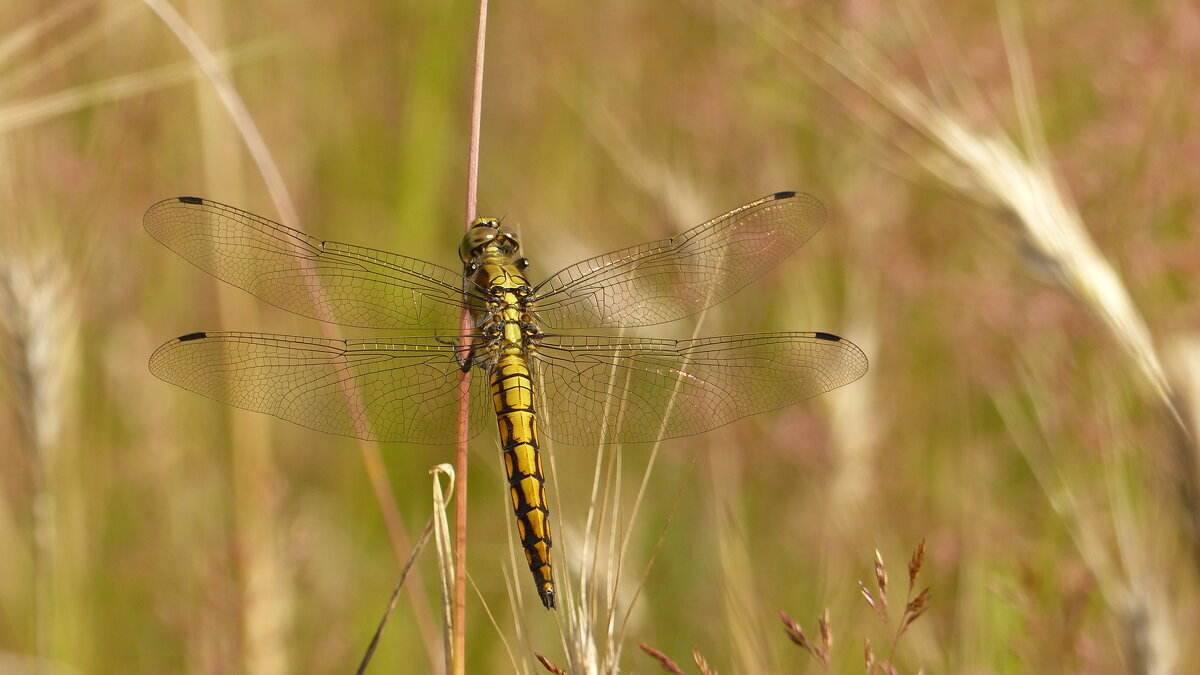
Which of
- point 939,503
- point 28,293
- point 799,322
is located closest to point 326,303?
point 28,293

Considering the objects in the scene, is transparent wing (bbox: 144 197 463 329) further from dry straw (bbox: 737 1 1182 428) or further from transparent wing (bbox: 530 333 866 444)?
dry straw (bbox: 737 1 1182 428)

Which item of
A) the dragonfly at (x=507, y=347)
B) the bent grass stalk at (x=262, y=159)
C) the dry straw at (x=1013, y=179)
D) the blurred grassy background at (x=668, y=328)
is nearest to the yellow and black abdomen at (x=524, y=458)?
the dragonfly at (x=507, y=347)

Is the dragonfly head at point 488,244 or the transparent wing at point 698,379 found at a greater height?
the dragonfly head at point 488,244

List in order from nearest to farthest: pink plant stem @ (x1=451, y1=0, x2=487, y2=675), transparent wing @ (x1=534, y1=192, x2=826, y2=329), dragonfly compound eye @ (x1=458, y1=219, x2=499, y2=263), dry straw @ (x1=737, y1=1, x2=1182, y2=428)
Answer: pink plant stem @ (x1=451, y1=0, x2=487, y2=675) < dry straw @ (x1=737, y1=1, x2=1182, y2=428) < dragonfly compound eye @ (x1=458, y1=219, x2=499, y2=263) < transparent wing @ (x1=534, y1=192, x2=826, y2=329)

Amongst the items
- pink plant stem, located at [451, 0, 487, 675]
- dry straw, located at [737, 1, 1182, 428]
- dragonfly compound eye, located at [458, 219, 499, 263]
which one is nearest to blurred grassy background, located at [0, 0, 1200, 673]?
dry straw, located at [737, 1, 1182, 428]

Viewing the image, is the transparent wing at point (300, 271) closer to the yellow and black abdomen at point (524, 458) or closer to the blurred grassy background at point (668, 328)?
the yellow and black abdomen at point (524, 458)

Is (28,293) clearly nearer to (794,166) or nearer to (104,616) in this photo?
(104,616)

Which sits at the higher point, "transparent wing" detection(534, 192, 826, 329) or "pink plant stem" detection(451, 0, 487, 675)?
"transparent wing" detection(534, 192, 826, 329)
